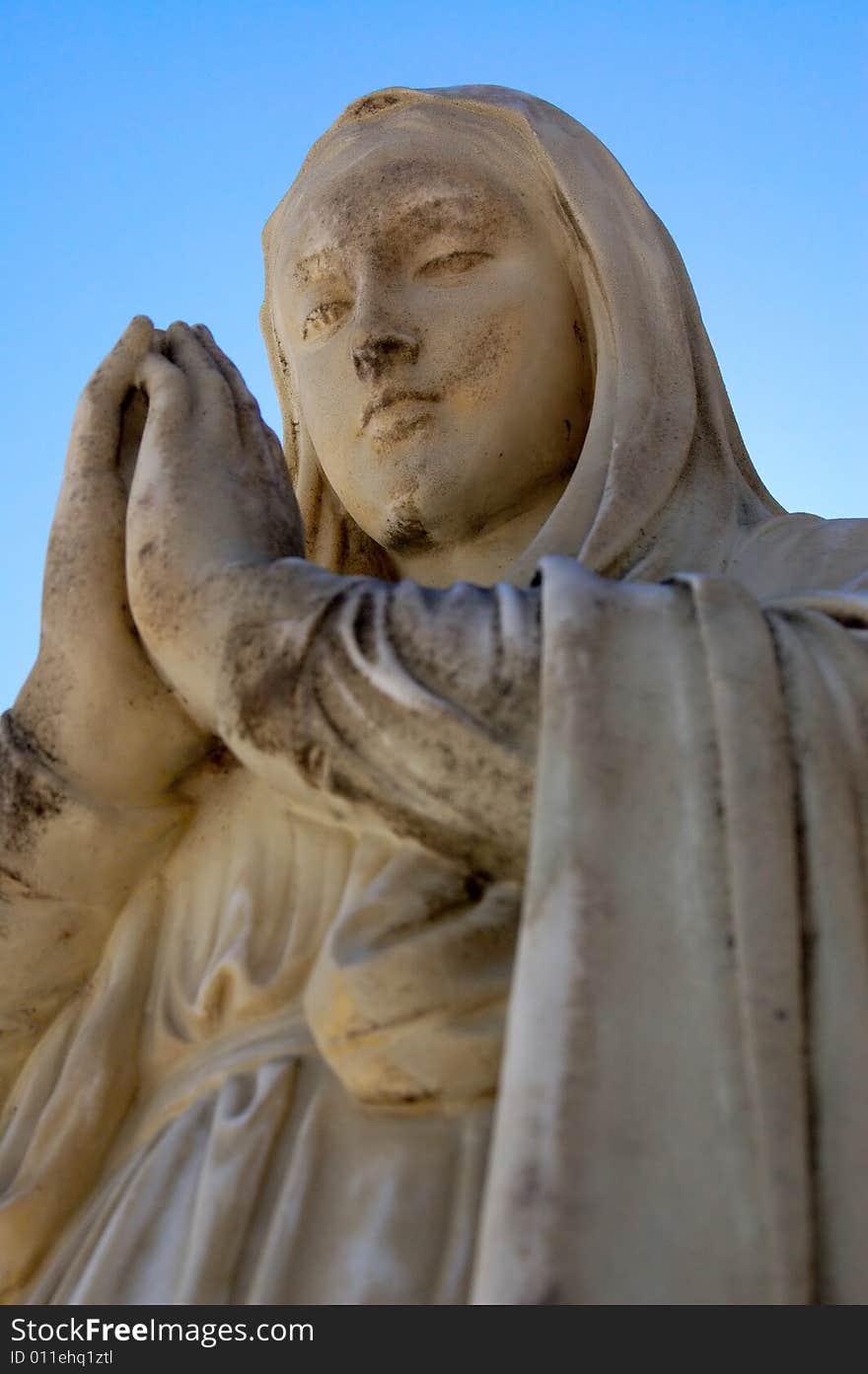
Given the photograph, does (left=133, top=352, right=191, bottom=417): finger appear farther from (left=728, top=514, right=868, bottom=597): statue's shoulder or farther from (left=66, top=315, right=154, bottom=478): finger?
(left=728, top=514, right=868, bottom=597): statue's shoulder

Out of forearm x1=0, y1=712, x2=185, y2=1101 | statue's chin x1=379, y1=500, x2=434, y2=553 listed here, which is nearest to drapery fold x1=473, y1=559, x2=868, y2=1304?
forearm x1=0, y1=712, x2=185, y2=1101

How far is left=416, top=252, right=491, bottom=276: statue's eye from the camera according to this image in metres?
3.49

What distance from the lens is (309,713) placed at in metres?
2.43

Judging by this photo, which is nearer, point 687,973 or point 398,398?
point 687,973

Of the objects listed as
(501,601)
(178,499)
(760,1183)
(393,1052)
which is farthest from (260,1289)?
(178,499)

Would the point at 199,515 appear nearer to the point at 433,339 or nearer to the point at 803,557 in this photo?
the point at 433,339

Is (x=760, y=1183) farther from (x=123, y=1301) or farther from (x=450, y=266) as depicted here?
(x=450, y=266)

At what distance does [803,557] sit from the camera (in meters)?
3.15

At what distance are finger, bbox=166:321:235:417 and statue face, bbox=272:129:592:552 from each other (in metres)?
0.33

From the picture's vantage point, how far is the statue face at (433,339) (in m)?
3.40

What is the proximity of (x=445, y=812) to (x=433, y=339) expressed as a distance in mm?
1324

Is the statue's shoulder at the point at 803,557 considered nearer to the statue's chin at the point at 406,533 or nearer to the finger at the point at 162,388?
the statue's chin at the point at 406,533

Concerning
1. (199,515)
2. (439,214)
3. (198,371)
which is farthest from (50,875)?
(439,214)
